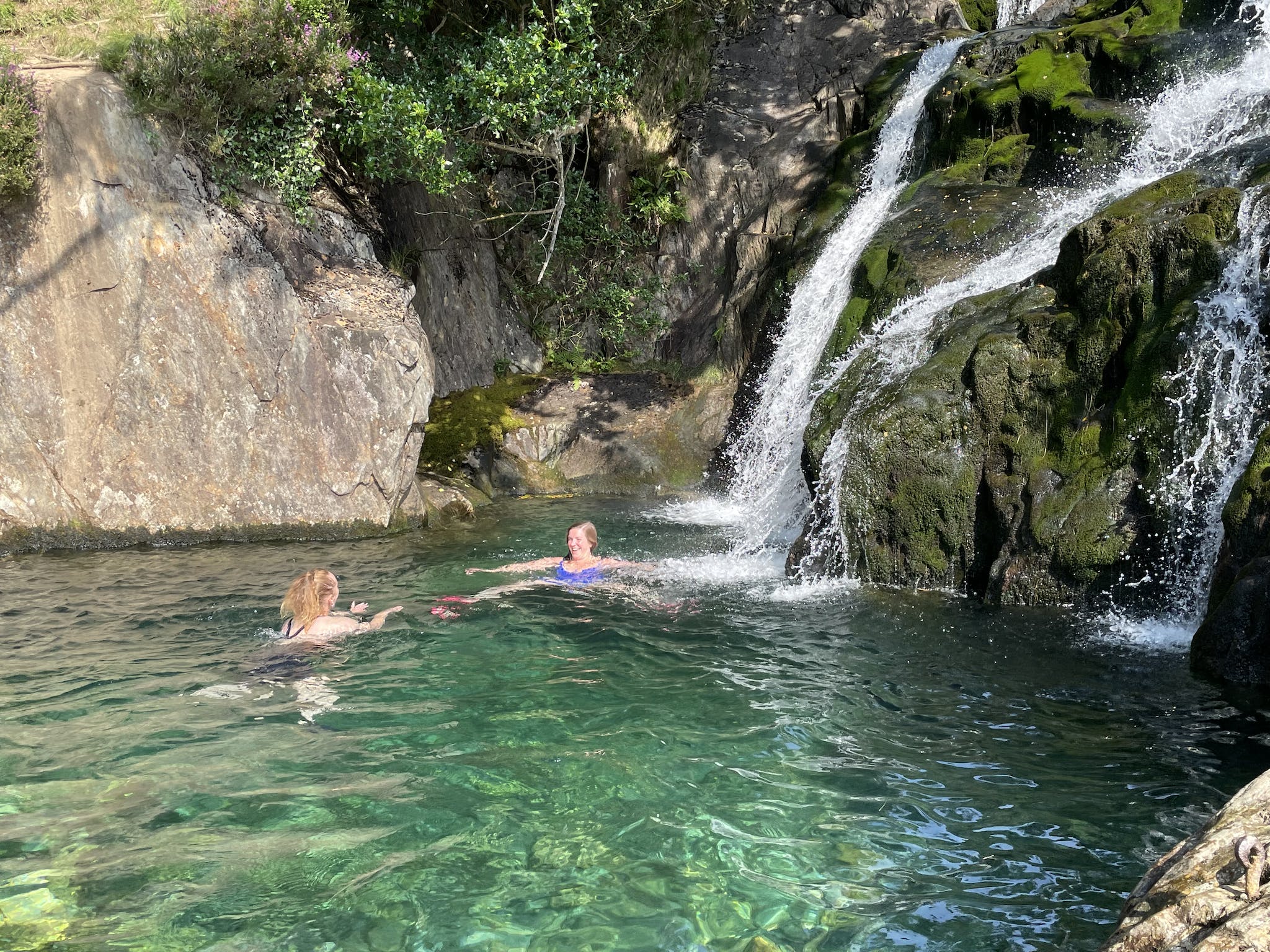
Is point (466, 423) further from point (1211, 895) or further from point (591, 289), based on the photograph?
point (1211, 895)

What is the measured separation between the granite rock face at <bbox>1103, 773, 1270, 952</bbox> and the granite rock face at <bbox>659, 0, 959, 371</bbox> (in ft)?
42.4

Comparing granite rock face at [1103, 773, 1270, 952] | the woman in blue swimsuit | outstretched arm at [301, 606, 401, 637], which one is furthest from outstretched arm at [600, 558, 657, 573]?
granite rock face at [1103, 773, 1270, 952]

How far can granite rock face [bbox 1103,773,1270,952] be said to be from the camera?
2770 millimetres

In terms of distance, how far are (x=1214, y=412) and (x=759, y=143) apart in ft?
34.9

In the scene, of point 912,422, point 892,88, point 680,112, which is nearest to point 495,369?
point 680,112

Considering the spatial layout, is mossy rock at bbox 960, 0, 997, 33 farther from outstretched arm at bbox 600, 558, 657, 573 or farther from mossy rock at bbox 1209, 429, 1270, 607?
mossy rock at bbox 1209, 429, 1270, 607

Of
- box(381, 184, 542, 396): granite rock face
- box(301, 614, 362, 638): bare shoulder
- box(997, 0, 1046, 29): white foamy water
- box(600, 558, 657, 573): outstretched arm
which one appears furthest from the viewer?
box(997, 0, 1046, 29): white foamy water

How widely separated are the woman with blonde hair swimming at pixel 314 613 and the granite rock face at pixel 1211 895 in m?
5.63

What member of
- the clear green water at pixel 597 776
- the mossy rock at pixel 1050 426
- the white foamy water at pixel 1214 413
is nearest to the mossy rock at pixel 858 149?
the mossy rock at pixel 1050 426

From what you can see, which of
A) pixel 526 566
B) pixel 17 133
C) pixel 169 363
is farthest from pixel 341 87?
pixel 526 566

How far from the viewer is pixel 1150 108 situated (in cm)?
1262

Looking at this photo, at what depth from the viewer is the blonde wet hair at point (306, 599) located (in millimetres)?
7449

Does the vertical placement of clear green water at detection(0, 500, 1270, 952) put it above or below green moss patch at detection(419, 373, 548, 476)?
below

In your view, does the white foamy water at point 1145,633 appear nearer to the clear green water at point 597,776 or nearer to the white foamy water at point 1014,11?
the clear green water at point 597,776
